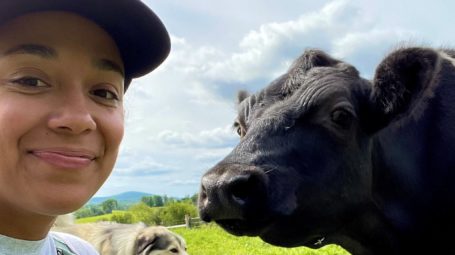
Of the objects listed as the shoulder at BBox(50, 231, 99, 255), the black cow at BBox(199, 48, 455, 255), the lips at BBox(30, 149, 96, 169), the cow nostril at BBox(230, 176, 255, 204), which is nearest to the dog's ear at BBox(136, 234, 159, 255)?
the black cow at BBox(199, 48, 455, 255)

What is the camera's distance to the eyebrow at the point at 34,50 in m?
1.92

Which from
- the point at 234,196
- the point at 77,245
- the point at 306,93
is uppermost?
the point at 306,93

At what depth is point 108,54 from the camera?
2230 mm

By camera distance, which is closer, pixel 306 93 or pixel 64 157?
pixel 64 157

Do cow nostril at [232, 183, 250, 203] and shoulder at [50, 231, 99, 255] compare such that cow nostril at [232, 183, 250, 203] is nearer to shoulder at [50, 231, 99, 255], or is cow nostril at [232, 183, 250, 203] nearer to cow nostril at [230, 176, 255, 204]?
cow nostril at [230, 176, 255, 204]

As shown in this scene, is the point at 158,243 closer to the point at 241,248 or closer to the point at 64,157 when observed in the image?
the point at 241,248

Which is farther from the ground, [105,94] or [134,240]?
[105,94]

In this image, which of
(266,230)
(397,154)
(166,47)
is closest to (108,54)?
(166,47)

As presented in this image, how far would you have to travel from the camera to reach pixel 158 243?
453 inches

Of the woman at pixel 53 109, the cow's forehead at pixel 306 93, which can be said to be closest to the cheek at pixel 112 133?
the woman at pixel 53 109

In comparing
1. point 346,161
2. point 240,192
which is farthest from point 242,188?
point 346,161

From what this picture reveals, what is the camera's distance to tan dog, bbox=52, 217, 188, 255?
11.4 meters

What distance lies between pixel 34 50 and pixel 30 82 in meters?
0.12

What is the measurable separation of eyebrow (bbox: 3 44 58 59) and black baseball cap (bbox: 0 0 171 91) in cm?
12
